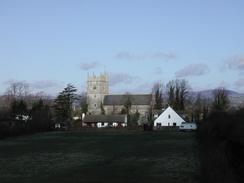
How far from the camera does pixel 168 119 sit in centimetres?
13762

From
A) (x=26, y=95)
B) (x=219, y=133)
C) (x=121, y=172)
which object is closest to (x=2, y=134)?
(x=219, y=133)

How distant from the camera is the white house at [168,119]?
446ft

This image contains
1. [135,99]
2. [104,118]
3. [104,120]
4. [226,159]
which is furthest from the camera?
[135,99]

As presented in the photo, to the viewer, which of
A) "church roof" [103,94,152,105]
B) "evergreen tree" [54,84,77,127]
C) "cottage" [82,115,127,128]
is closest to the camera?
"evergreen tree" [54,84,77,127]

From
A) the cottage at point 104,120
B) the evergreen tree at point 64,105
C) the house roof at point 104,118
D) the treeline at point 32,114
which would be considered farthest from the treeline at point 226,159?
the house roof at point 104,118

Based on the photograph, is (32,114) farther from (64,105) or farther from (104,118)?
(104,118)

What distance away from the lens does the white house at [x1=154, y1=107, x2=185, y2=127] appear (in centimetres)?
13588

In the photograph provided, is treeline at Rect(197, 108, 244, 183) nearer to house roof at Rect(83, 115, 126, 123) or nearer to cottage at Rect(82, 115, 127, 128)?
cottage at Rect(82, 115, 127, 128)

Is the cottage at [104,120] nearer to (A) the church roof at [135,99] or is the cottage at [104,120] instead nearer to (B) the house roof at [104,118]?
(B) the house roof at [104,118]

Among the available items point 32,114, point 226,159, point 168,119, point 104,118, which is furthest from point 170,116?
point 226,159

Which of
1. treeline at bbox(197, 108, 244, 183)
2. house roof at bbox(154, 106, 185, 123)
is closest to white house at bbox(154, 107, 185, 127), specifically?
house roof at bbox(154, 106, 185, 123)

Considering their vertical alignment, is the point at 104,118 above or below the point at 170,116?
above

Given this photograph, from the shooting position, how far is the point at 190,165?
24.2 m

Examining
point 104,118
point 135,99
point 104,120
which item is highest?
point 135,99
